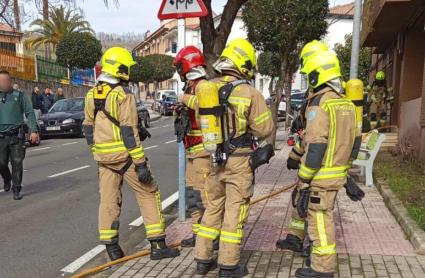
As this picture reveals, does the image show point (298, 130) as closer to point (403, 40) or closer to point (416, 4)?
point (416, 4)

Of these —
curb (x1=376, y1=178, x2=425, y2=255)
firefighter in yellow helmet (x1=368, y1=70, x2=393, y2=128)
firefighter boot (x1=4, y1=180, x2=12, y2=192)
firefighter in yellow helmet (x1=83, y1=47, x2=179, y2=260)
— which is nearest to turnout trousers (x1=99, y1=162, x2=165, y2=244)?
firefighter in yellow helmet (x1=83, y1=47, x2=179, y2=260)

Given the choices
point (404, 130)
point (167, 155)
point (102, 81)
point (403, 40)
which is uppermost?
point (403, 40)

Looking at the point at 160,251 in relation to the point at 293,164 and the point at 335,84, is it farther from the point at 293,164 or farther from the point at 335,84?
the point at 335,84

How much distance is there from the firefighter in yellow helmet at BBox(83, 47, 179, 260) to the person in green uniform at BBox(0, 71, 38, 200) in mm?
3351

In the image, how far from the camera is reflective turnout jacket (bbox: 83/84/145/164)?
4340 millimetres

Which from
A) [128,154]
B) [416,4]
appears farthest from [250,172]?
[416,4]

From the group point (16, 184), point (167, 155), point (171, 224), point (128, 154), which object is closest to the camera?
point (128, 154)

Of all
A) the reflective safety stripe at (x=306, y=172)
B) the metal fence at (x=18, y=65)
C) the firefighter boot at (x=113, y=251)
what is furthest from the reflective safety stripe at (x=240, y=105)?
the metal fence at (x=18, y=65)

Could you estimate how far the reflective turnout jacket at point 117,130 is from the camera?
171 inches

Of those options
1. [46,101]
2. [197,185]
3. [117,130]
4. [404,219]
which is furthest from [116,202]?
[46,101]

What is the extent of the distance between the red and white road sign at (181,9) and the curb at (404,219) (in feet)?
10.7

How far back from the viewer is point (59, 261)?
4.79 meters

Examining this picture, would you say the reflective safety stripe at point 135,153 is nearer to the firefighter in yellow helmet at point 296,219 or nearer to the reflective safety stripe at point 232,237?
the reflective safety stripe at point 232,237

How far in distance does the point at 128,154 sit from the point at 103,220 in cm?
69
